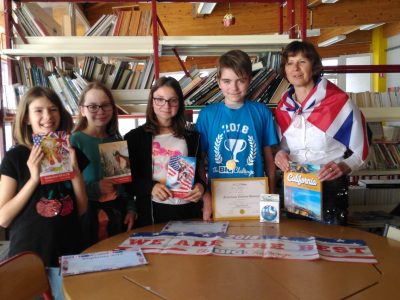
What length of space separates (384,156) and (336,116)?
1727 millimetres

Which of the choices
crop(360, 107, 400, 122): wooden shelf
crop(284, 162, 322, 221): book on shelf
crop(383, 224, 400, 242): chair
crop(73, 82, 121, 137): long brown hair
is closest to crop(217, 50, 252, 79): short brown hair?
crop(284, 162, 322, 221): book on shelf

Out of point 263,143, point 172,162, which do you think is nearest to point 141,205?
point 172,162

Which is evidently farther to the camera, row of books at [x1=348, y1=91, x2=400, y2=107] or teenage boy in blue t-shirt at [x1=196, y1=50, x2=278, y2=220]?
row of books at [x1=348, y1=91, x2=400, y2=107]

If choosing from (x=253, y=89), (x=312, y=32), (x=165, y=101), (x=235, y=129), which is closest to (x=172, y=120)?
(x=165, y=101)

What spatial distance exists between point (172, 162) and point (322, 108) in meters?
0.84

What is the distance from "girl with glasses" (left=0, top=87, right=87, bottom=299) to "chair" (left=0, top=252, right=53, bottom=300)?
0.93ft

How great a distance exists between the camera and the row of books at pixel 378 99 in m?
3.37

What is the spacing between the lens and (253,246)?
150 cm

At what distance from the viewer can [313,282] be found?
3.89 feet

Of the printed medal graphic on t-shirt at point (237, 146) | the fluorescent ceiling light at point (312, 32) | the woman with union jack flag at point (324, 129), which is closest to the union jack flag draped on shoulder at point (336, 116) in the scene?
the woman with union jack flag at point (324, 129)

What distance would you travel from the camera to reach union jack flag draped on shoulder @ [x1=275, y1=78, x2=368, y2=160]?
195 cm

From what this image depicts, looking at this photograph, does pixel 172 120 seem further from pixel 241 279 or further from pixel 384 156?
pixel 384 156

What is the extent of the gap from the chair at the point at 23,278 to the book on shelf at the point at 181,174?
699mm

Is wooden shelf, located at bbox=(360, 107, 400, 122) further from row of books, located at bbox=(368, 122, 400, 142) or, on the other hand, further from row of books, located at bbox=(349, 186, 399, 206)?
row of books, located at bbox=(349, 186, 399, 206)
